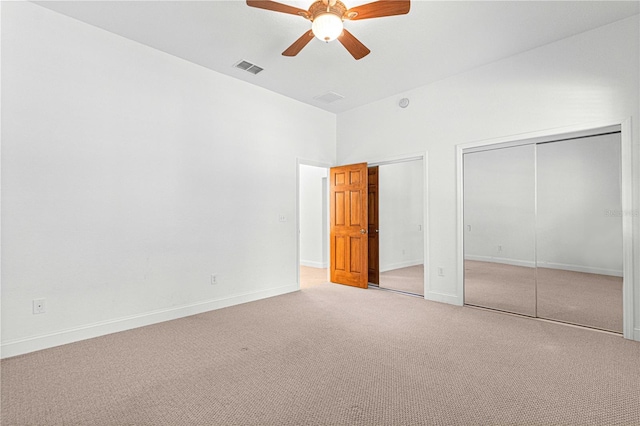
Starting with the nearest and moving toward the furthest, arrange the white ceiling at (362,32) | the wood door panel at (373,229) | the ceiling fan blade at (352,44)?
the ceiling fan blade at (352,44) → the white ceiling at (362,32) → the wood door panel at (373,229)

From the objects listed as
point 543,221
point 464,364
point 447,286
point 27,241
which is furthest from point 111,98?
point 543,221

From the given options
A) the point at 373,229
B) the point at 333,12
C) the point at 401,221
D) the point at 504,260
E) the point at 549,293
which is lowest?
the point at 549,293

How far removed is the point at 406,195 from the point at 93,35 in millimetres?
5262

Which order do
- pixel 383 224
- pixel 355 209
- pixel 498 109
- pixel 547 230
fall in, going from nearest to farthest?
1. pixel 547 230
2. pixel 498 109
3. pixel 355 209
4. pixel 383 224

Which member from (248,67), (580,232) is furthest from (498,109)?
(248,67)

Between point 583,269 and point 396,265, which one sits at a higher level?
point 583,269

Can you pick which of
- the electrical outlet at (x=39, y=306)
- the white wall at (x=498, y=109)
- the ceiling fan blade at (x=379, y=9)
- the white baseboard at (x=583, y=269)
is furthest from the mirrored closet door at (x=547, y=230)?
the electrical outlet at (x=39, y=306)

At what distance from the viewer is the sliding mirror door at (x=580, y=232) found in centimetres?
328

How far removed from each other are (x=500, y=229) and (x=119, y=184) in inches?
183

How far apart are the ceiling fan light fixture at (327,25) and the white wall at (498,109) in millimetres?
2517

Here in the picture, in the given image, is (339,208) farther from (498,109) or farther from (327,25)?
(327,25)

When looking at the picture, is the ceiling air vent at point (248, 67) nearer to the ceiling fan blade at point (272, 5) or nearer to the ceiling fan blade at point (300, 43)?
the ceiling fan blade at point (300, 43)

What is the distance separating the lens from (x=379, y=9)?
94.8 inches

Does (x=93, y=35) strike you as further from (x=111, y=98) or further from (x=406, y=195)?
(x=406, y=195)
